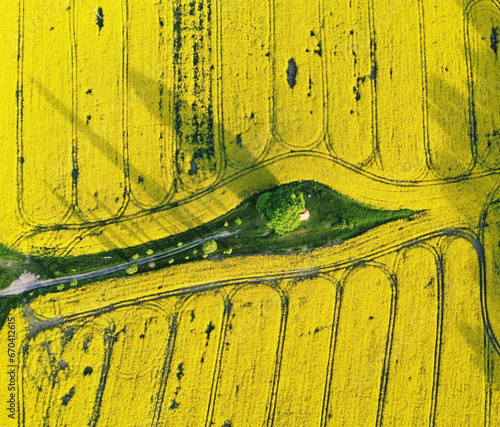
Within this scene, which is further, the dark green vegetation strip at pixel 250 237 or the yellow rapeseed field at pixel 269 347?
the dark green vegetation strip at pixel 250 237

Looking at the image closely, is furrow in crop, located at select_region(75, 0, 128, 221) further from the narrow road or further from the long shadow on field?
the narrow road

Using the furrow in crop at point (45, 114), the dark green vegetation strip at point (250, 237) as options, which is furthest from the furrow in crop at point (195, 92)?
the furrow in crop at point (45, 114)

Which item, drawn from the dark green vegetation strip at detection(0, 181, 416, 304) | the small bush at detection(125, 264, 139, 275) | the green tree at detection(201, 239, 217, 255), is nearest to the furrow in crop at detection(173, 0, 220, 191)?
the dark green vegetation strip at detection(0, 181, 416, 304)

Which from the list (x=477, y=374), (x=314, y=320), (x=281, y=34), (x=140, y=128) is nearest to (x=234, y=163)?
(x=140, y=128)

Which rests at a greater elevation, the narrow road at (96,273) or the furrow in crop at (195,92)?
the furrow in crop at (195,92)

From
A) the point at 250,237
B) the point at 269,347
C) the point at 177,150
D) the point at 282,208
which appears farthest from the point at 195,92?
the point at 269,347

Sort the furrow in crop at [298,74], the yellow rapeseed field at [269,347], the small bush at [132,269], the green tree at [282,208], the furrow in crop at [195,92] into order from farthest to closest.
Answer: the furrow in crop at [298,74] < the furrow in crop at [195,92] < the yellow rapeseed field at [269,347] < the small bush at [132,269] < the green tree at [282,208]

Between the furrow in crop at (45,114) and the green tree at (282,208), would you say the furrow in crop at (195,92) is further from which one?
the furrow in crop at (45,114)
